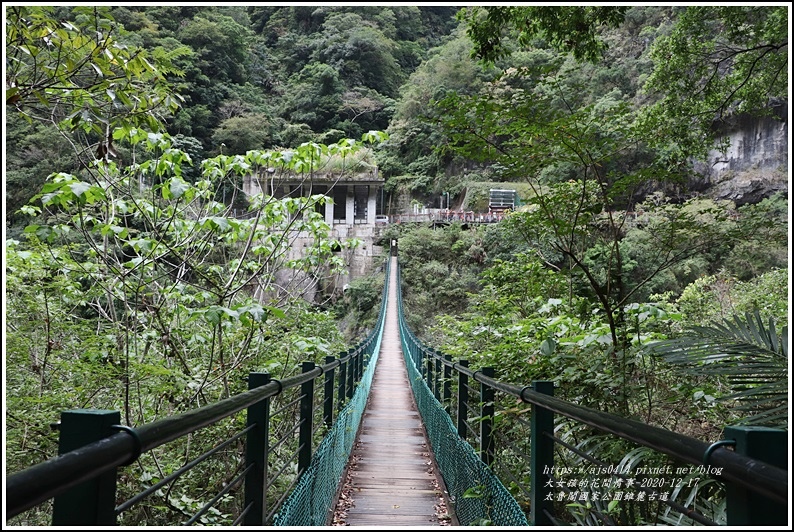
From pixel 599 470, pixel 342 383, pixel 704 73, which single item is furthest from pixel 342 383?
pixel 704 73

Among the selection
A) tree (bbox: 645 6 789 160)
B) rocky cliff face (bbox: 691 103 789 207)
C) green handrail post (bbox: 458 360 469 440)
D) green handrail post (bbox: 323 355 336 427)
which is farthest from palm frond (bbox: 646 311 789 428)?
rocky cliff face (bbox: 691 103 789 207)

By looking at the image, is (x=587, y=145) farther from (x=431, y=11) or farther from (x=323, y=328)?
(x=431, y=11)

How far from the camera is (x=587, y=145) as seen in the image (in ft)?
8.52

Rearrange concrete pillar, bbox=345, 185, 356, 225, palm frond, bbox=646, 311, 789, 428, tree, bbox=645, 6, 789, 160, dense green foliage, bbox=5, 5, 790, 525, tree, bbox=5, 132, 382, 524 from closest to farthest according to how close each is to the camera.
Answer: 1. palm frond, bbox=646, 311, 789, 428
2. dense green foliage, bbox=5, 5, 790, 525
3. tree, bbox=5, 132, 382, 524
4. tree, bbox=645, 6, 789, 160
5. concrete pillar, bbox=345, 185, 356, 225

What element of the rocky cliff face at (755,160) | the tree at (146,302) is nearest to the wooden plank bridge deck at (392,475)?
the tree at (146,302)

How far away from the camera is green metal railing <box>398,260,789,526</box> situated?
2.03 ft

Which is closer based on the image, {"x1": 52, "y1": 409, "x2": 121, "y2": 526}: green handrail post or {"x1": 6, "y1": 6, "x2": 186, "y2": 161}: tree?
{"x1": 52, "y1": 409, "x2": 121, "y2": 526}: green handrail post

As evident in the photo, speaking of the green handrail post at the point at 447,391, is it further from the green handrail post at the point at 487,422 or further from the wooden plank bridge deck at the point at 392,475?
the green handrail post at the point at 487,422

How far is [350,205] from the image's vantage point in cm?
2370

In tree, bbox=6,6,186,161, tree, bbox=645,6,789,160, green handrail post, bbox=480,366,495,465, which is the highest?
tree, bbox=645,6,789,160

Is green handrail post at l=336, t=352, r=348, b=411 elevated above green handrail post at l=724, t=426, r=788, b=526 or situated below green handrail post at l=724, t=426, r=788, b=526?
below

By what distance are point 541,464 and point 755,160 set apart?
2127cm

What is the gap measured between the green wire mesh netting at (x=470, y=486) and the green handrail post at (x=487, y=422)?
72 mm

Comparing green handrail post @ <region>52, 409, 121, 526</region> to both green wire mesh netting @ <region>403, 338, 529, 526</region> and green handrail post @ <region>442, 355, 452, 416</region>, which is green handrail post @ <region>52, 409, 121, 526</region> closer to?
green wire mesh netting @ <region>403, 338, 529, 526</region>
